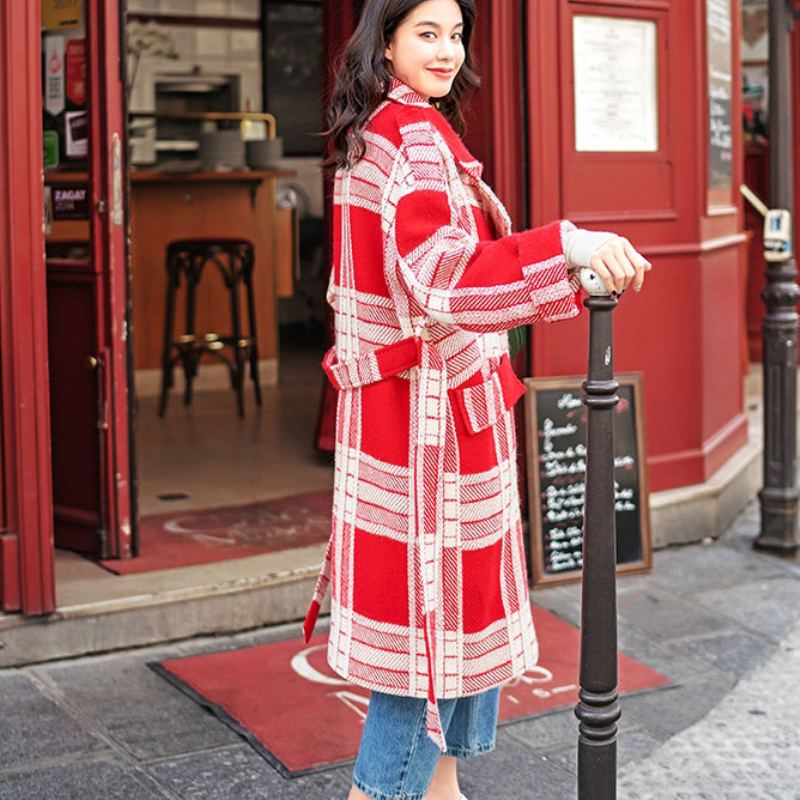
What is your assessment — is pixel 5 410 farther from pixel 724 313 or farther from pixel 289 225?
pixel 289 225

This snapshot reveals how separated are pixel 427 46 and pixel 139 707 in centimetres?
215

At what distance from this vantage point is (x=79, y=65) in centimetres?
498

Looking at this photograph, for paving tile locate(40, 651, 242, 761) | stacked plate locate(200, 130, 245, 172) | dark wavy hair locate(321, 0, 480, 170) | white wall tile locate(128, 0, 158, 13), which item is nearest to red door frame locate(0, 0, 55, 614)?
paving tile locate(40, 651, 242, 761)

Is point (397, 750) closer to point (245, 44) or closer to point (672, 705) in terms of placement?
point (672, 705)

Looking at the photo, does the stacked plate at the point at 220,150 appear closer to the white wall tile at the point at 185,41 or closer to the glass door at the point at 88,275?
the white wall tile at the point at 185,41

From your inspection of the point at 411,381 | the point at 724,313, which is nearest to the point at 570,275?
the point at 411,381

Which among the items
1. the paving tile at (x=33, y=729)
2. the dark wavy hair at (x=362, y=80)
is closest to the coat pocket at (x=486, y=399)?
the dark wavy hair at (x=362, y=80)

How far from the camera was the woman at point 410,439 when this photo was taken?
287 cm

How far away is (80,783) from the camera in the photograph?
3.67 metres

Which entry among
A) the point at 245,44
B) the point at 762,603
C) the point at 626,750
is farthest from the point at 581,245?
the point at 245,44

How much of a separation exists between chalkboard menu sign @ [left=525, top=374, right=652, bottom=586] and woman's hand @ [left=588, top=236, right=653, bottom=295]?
8.98 ft

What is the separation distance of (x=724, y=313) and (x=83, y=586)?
3.03 m

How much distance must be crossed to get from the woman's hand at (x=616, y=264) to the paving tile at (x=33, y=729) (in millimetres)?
2050

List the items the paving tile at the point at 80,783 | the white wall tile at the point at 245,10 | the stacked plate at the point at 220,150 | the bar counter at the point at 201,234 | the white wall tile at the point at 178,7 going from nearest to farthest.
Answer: the paving tile at the point at 80,783, the bar counter at the point at 201,234, the stacked plate at the point at 220,150, the white wall tile at the point at 178,7, the white wall tile at the point at 245,10
